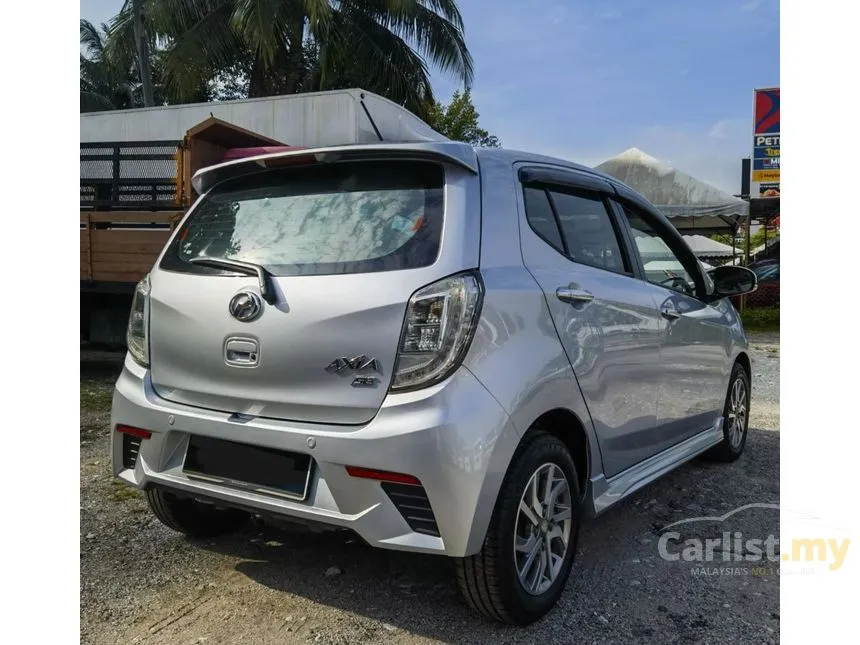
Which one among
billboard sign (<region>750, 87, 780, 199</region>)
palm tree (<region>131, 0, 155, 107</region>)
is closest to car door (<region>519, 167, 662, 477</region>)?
billboard sign (<region>750, 87, 780, 199</region>)

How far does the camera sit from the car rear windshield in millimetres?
2324

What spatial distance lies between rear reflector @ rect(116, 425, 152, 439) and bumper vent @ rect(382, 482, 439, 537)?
977 mm

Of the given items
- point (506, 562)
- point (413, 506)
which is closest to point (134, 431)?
point (413, 506)

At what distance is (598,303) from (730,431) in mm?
2289

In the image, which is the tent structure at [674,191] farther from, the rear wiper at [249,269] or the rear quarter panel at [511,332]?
the rear wiper at [249,269]

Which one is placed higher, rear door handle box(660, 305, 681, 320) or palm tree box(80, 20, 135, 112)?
palm tree box(80, 20, 135, 112)

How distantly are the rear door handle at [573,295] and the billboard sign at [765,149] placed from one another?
609 inches

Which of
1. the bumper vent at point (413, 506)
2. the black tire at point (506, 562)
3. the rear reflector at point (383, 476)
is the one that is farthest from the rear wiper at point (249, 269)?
the black tire at point (506, 562)

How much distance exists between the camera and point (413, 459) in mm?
2107

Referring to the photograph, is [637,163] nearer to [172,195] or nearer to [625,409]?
[172,195]

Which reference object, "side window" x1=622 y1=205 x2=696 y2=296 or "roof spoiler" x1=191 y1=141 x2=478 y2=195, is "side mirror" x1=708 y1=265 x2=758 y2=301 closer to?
"side window" x1=622 y1=205 x2=696 y2=296

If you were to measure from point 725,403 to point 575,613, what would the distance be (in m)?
2.30

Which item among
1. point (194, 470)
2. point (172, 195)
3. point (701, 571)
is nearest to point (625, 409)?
point (701, 571)
